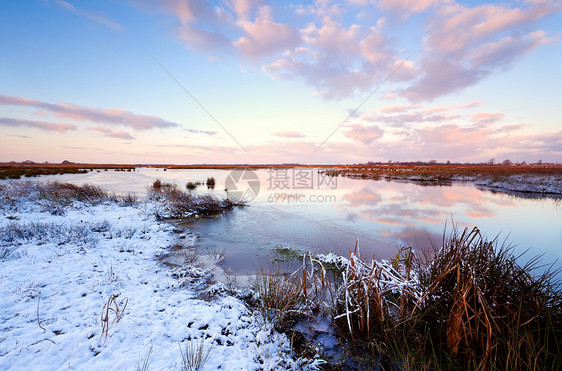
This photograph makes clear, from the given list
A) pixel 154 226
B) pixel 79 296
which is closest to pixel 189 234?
pixel 154 226

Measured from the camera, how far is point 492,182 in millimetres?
31375

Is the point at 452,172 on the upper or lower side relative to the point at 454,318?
upper

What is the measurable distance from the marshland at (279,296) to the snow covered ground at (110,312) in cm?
3

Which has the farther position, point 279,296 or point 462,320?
point 279,296

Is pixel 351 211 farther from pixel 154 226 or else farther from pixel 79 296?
pixel 79 296

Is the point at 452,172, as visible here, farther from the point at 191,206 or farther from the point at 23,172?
the point at 23,172

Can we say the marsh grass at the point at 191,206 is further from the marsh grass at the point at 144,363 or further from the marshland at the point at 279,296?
the marsh grass at the point at 144,363

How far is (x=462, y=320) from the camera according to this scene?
2.75 m

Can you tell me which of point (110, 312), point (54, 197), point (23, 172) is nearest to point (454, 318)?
point (110, 312)

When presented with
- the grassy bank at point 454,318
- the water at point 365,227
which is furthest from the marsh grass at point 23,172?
the grassy bank at point 454,318

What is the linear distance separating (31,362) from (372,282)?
5.04 meters

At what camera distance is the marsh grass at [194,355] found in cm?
299

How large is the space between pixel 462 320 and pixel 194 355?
3755mm

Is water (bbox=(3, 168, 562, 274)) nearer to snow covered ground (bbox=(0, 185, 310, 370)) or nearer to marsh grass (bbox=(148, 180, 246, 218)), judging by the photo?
marsh grass (bbox=(148, 180, 246, 218))
